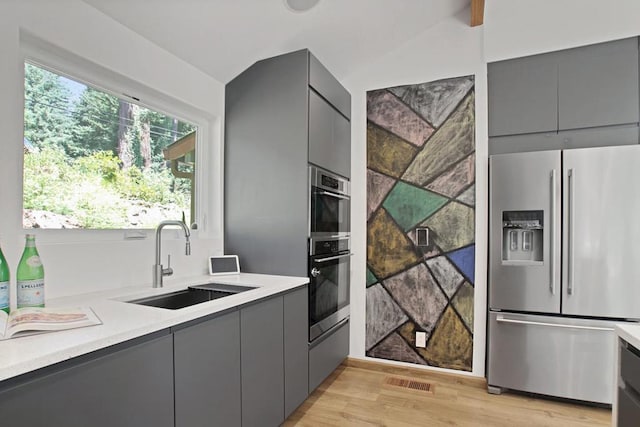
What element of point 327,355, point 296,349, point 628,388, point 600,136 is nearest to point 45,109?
point 296,349

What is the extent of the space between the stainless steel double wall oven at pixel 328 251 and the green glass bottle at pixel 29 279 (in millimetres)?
1395

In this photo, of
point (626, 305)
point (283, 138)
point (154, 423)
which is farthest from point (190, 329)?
point (626, 305)

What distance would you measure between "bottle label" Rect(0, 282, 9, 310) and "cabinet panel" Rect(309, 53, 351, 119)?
188 centimetres

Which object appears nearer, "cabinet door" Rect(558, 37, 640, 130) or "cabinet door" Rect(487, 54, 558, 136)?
"cabinet door" Rect(558, 37, 640, 130)

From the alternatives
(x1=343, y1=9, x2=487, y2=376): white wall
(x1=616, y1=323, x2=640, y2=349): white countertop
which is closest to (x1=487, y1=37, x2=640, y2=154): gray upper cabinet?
(x1=343, y1=9, x2=487, y2=376): white wall

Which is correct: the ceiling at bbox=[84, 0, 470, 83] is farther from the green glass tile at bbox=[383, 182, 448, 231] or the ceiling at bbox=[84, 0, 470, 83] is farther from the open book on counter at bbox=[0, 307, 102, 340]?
the open book on counter at bbox=[0, 307, 102, 340]

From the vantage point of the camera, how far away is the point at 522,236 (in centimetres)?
253

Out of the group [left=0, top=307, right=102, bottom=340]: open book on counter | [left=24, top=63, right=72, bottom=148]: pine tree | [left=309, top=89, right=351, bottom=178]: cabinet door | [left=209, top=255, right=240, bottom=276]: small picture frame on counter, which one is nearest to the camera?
[left=0, top=307, right=102, bottom=340]: open book on counter

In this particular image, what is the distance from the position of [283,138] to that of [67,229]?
131 centimetres

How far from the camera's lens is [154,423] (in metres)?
1.18

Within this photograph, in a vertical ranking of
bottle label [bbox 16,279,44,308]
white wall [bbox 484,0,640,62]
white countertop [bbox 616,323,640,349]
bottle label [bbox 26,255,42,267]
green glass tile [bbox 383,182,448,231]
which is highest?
white wall [bbox 484,0,640,62]

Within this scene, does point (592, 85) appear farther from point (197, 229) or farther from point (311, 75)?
point (197, 229)

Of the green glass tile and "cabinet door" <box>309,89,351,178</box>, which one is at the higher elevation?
"cabinet door" <box>309,89,351,178</box>

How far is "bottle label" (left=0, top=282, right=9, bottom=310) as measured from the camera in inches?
46.4
